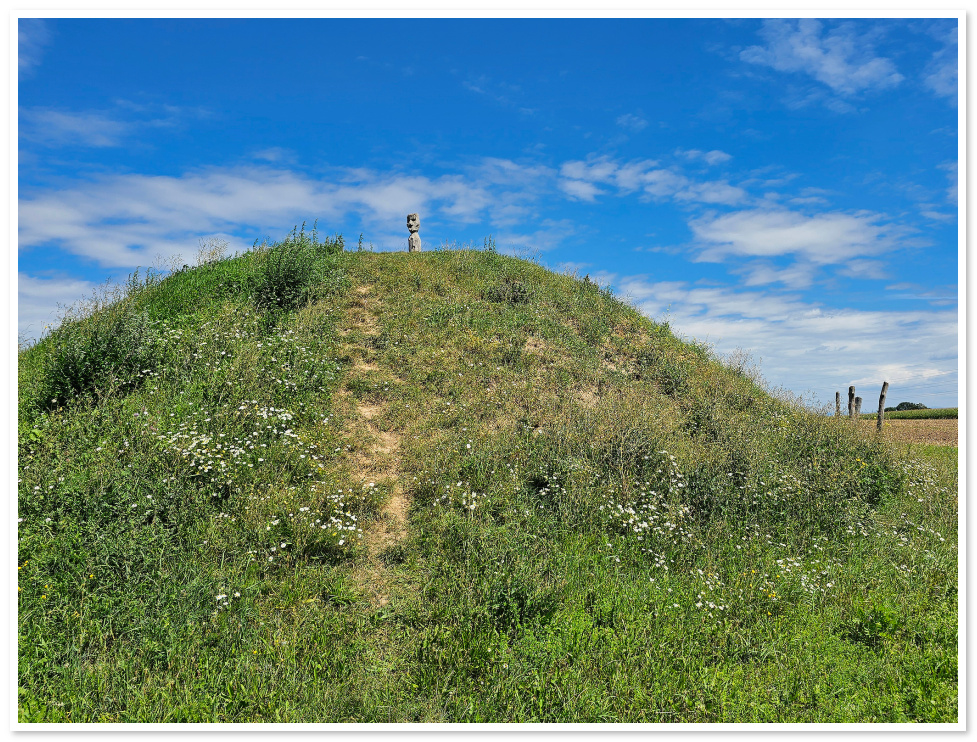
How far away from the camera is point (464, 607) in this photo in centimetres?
495

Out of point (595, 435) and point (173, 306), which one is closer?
point (595, 435)

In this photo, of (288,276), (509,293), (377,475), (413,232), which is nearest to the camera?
(377,475)

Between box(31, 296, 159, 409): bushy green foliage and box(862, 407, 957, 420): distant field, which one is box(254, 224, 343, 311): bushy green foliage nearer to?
box(31, 296, 159, 409): bushy green foliage

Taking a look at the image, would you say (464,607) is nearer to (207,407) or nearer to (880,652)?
(880,652)

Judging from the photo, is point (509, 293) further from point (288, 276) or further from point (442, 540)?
point (442, 540)

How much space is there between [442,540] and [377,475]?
2000 mm

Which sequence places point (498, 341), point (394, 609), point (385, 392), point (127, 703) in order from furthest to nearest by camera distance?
point (498, 341) < point (385, 392) < point (394, 609) < point (127, 703)

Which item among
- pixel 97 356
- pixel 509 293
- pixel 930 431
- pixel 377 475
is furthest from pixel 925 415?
pixel 97 356

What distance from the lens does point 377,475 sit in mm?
7832

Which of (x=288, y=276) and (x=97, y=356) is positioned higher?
(x=288, y=276)

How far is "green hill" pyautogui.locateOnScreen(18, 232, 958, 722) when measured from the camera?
14.3 feet

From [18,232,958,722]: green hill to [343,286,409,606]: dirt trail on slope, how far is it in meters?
0.04

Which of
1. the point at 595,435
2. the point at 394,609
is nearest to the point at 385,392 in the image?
the point at 595,435
